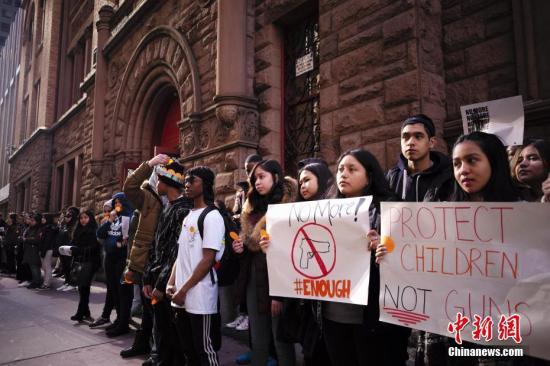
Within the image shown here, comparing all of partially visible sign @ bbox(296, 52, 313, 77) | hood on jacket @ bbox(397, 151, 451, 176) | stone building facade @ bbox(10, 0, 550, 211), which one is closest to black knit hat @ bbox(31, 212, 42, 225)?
stone building facade @ bbox(10, 0, 550, 211)

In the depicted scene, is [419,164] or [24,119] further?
[24,119]

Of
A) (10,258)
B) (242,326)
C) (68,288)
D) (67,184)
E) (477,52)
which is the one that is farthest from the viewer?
(67,184)

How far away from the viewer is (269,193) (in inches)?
122

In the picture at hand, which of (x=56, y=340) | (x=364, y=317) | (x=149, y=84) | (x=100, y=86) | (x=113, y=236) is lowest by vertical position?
(x=56, y=340)

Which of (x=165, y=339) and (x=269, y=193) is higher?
(x=269, y=193)

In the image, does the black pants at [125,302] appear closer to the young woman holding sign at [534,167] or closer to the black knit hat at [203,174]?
the black knit hat at [203,174]

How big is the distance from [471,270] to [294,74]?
200 inches

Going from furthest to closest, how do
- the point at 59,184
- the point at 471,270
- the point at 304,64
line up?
the point at 59,184 < the point at 304,64 < the point at 471,270

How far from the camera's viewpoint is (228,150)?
6426 mm

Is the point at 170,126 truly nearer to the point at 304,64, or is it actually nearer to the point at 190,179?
the point at 304,64

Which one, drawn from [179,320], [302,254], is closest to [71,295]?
[179,320]

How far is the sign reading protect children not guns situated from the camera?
2.22 metres

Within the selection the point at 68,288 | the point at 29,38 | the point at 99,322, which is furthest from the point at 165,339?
the point at 29,38

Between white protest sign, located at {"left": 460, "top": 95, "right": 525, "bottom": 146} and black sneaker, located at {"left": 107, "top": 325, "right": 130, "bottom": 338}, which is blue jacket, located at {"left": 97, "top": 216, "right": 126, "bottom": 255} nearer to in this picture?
black sneaker, located at {"left": 107, "top": 325, "right": 130, "bottom": 338}
